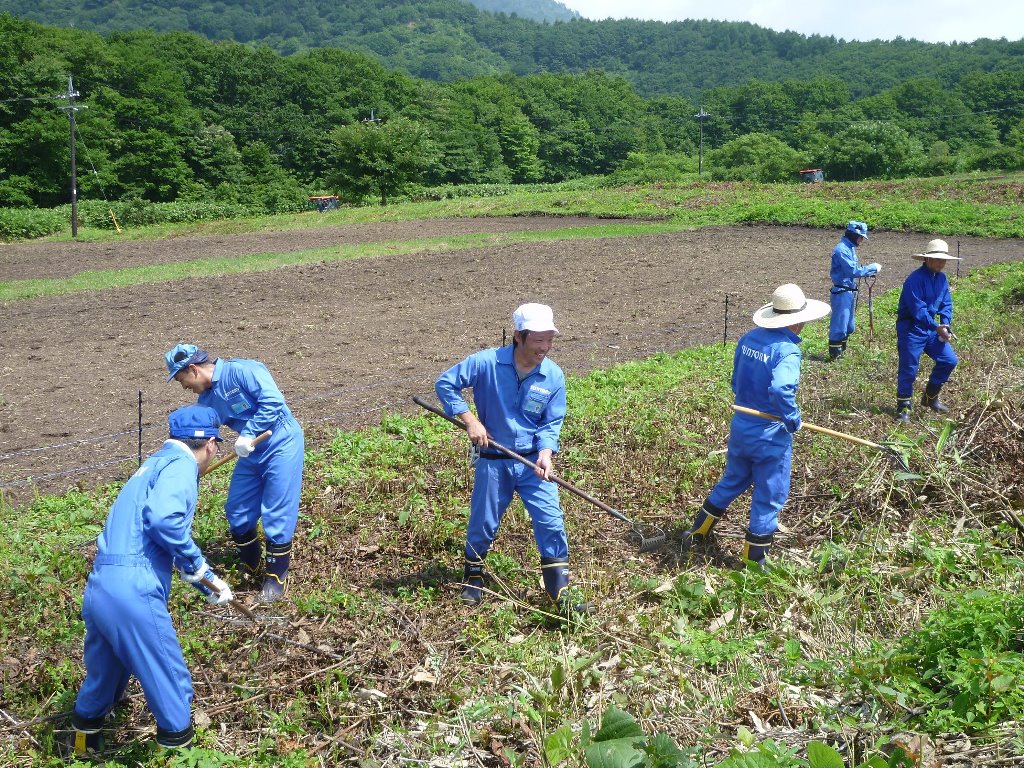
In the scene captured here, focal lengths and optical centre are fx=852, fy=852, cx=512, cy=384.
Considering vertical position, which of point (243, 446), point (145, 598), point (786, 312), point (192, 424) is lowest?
point (145, 598)

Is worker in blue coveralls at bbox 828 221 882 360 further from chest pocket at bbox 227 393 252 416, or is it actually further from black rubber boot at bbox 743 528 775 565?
chest pocket at bbox 227 393 252 416

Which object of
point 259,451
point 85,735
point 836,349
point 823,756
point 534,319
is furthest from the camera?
point 836,349

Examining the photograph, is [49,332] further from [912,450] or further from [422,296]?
[912,450]

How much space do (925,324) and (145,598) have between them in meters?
7.80

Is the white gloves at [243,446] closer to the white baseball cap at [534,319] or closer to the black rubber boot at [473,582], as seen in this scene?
the black rubber boot at [473,582]

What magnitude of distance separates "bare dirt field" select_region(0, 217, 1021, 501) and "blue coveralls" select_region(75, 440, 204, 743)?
14.2 feet

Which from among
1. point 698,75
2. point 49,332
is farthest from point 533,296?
point 698,75

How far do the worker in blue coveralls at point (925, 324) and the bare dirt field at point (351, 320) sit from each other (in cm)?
413

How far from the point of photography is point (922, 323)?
28.7ft

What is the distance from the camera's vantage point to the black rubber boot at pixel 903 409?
28.6 ft

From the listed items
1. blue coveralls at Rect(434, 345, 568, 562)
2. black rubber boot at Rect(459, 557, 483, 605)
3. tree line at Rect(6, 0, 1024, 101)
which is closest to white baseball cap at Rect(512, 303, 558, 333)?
blue coveralls at Rect(434, 345, 568, 562)

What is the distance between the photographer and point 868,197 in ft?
111

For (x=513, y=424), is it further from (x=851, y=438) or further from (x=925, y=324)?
(x=925, y=324)

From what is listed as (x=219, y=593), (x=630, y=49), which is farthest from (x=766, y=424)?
(x=630, y=49)
